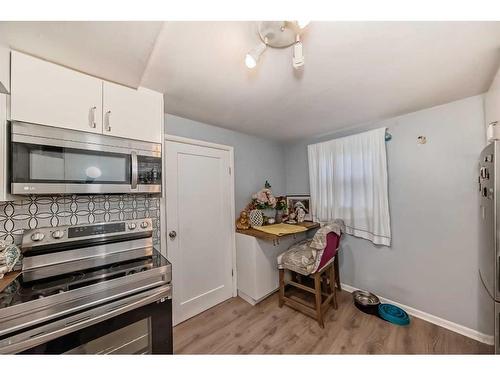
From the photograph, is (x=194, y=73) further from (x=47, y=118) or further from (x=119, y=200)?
(x=119, y=200)

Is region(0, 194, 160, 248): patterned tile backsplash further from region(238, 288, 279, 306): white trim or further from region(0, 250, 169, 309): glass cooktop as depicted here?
region(238, 288, 279, 306): white trim

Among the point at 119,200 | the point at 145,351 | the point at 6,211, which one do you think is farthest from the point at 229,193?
the point at 6,211

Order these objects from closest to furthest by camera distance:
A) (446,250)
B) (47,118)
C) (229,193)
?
(47,118), (446,250), (229,193)

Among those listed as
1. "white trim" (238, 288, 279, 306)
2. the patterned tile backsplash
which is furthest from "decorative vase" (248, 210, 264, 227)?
the patterned tile backsplash

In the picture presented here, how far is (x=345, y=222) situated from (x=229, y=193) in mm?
1497

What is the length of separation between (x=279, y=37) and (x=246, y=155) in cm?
167

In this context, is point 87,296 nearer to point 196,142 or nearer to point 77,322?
point 77,322

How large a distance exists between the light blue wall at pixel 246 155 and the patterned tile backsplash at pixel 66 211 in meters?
0.79

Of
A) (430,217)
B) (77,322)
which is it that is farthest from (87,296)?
(430,217)

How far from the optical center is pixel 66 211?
1.30 meters

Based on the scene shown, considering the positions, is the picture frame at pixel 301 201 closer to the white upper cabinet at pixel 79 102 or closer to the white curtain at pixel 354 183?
the white curtain at pixel 354 183

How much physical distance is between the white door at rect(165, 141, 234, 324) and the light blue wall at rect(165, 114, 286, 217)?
0.14 metres

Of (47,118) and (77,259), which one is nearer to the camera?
(47,118)
